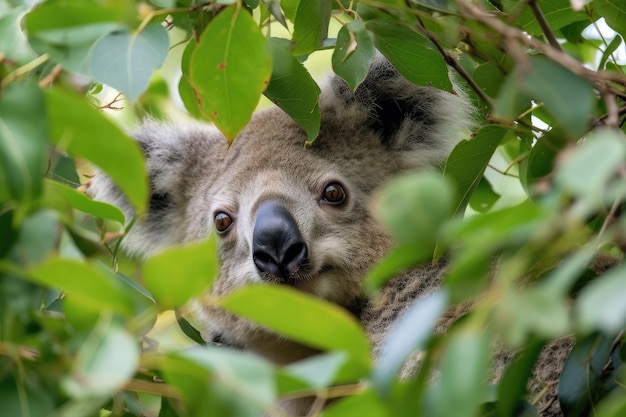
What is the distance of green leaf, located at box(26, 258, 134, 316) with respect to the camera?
3.42 feet

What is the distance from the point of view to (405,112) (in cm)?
383

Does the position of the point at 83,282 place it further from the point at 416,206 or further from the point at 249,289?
the point at 416,206

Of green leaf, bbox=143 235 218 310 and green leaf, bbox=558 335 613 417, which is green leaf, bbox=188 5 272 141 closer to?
green leaf, bbox=143 235 218 310

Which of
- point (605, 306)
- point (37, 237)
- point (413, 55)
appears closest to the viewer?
point (605, 306)

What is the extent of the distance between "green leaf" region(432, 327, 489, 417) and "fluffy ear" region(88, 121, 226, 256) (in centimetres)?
322

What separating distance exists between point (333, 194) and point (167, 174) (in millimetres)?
1120

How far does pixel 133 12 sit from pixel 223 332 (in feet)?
8.29

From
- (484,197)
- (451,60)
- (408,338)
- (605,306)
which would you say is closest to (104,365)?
(408,338)

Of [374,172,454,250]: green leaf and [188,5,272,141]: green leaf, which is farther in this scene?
[188,5,272,141]: green leaf

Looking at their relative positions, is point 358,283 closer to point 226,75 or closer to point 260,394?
point 226,75

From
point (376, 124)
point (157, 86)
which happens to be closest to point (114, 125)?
point (376, 124)

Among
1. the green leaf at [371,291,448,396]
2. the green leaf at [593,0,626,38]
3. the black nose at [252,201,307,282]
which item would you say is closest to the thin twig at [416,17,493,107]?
the green leaf at [593,0,626,38]

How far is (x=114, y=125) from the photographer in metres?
1.19

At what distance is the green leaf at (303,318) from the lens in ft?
3.46
